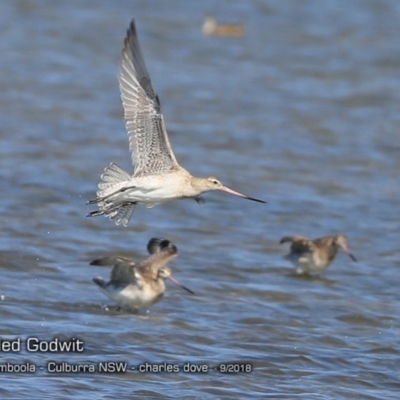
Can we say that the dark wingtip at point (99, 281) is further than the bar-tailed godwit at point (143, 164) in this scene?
Yes

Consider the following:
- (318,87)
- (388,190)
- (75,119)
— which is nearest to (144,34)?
(318,87)

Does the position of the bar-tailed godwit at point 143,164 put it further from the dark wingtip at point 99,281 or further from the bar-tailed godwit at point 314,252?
the bar-tailed godwit at point 314,252

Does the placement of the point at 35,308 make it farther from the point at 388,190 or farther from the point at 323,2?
the point at 323,2

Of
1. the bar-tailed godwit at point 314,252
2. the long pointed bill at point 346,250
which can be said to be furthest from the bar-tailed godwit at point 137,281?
the long pointed bill at point 346,250

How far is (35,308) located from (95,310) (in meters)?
0.45

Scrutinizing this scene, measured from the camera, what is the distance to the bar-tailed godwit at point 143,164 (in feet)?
22.9

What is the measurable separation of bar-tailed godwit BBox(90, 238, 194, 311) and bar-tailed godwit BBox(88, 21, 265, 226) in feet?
3.82

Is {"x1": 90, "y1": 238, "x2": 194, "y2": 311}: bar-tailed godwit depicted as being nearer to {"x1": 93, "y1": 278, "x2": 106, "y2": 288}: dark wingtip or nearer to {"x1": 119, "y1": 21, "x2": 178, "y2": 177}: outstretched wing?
{"x1": 93, "y1": 278, "x2": 106, "y2": 288}: dark wingtip

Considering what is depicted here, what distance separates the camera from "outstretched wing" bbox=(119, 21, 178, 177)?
23.3ft

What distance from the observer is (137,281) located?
8.33 meters

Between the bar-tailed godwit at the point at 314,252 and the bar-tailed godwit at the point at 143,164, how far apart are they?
8.31 feet

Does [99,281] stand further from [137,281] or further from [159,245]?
[159,245]

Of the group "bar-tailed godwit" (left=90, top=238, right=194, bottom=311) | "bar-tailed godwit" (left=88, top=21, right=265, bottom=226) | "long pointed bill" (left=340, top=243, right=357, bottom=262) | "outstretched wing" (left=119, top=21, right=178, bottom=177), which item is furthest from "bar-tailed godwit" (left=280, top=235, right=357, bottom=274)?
"outstretched wing" (left=119, top=21, right=178, bottom=177)

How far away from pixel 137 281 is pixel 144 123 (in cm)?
155
